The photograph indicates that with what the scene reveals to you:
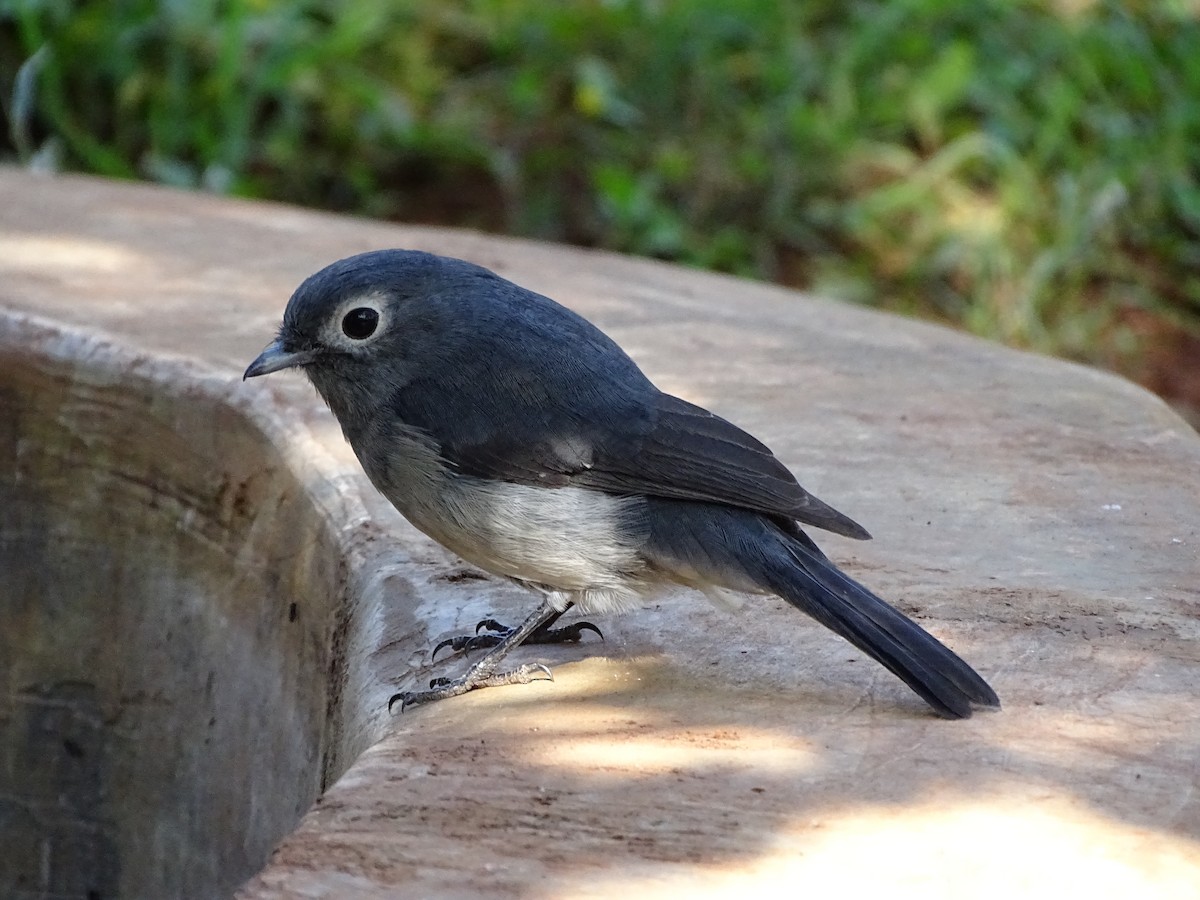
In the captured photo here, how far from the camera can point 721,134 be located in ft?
25.8

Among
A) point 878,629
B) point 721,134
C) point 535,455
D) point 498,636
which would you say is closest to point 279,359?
point 535,455

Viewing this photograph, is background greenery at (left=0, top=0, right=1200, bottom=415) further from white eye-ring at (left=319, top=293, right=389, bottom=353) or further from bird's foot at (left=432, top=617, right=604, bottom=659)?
bird's foot at (left=432, top=617, right=604, bottom=659)

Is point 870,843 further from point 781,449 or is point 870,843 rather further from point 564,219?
point 564,219

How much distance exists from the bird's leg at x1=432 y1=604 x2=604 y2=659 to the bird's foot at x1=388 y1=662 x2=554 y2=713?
7cm

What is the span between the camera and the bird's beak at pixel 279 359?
3219mm

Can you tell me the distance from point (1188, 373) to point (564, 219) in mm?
2889

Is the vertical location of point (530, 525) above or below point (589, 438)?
below

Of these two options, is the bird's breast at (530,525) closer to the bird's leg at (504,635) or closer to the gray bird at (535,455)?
the gray bird at (535,455)

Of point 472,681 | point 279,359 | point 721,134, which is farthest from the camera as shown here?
point 721,134

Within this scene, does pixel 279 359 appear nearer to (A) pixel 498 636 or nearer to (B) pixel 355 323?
(B) pixel 355 323

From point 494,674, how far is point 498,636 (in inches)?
6.1

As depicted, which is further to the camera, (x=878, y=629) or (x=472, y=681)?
(x=472, y=681)

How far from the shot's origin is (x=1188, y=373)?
24.1ft

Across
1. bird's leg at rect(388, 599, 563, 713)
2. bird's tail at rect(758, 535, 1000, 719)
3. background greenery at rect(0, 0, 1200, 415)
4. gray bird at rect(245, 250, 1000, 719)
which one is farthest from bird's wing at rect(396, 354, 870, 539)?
background greenery at rect(0, 0, 1200, 415)
